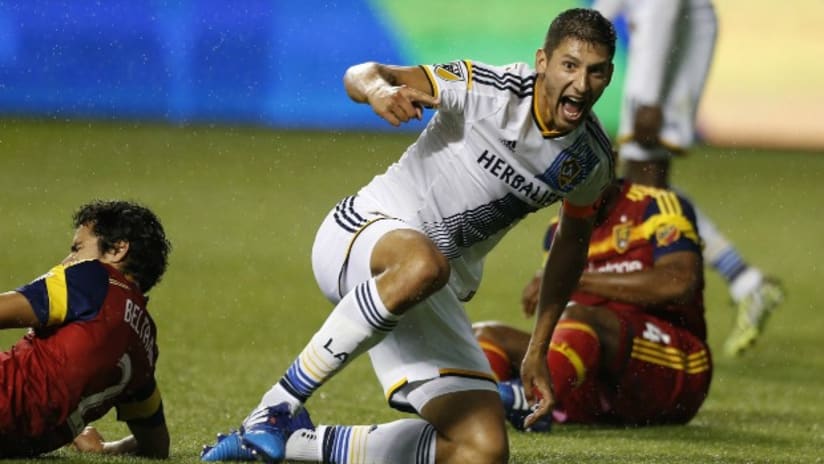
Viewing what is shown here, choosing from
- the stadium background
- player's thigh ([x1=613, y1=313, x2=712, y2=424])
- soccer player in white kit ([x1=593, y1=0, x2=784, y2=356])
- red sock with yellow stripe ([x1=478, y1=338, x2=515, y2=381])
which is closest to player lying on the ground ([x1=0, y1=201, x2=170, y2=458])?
red sock with yellow stripe ([x1=478, y1=338, x2=515, y2=381])

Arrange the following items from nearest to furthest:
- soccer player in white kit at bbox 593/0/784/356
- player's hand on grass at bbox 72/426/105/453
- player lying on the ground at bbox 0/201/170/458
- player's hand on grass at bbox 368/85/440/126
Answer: player's hand on grass at bbox 368/85/440/126 → player lying on the ground at bbox 0/201/170/458 → player's hand on grass at bbox 72/426/105/453 → soccer player in white kit at bbox 593/0/784/356

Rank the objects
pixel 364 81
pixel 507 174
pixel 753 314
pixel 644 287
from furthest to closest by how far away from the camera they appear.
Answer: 1. pixel 753 314
2. pixel 644 287
3. pixel 507 174
4. pixel 364 81

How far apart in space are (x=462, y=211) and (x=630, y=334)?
63.7 inches

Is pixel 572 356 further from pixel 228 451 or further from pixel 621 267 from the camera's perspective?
pixel 228 451

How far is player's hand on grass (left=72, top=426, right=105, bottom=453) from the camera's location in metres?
5.20

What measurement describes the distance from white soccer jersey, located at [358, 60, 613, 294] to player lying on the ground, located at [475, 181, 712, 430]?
1240 mm

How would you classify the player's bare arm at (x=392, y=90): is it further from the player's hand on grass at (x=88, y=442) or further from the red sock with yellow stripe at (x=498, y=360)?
the red sock with yellow stripe at (x=498, y=360)

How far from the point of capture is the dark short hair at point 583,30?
16.4 ft

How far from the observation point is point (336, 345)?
4609 mm

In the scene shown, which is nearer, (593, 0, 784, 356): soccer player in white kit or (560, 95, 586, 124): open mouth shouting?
(560, 95, 586, 124): open mouth shouting

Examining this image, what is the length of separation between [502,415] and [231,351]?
11.4ft

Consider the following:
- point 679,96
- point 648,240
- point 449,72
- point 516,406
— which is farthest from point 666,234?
point 679,96

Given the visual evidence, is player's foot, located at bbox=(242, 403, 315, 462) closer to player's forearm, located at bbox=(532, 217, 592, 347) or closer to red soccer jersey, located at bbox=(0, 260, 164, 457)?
red soccer jersey, located at bbox=(0, 260, 164, 457)

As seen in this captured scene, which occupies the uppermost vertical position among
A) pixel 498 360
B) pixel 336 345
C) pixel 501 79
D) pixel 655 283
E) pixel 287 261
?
pixel 501 79
